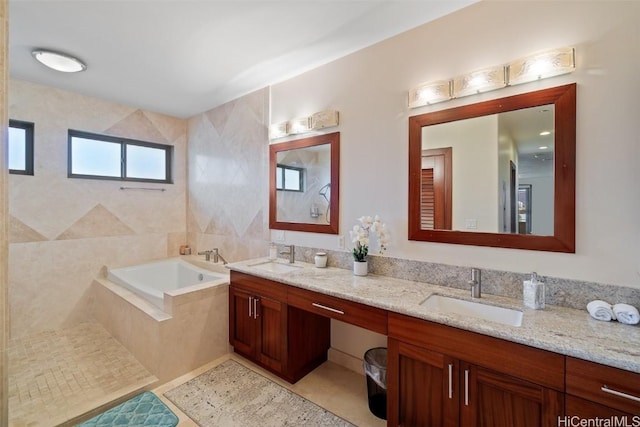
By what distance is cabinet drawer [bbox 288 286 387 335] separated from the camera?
5.48 feet

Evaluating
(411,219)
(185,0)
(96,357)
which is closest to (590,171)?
(411,219)

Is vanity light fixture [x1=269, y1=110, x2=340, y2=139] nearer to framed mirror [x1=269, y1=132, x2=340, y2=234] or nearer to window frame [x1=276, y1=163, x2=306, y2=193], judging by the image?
framed mirror [x1=269, y1=132, x2=340, y2=234]

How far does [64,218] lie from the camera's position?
3197mm

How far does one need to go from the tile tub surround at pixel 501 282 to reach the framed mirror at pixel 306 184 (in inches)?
18.6

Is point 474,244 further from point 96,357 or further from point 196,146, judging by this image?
point 196,146

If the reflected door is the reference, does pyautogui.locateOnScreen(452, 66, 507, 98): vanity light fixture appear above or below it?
above

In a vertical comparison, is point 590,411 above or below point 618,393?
below

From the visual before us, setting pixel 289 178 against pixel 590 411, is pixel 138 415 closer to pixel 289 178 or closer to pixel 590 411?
pixel 289 178

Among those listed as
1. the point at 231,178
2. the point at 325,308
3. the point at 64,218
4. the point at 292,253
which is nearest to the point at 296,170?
the point at 292,253

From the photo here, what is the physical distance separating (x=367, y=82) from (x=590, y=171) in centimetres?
160

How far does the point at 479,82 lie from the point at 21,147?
14.4ft

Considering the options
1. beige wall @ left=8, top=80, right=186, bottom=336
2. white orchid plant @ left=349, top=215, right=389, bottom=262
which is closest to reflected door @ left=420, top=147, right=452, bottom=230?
white orchid plant @ left=349, top=215, right=389, bottom=262

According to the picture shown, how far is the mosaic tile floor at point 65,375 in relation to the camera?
190 cm

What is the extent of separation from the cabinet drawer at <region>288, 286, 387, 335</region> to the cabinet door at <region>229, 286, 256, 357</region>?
56 centimetres
